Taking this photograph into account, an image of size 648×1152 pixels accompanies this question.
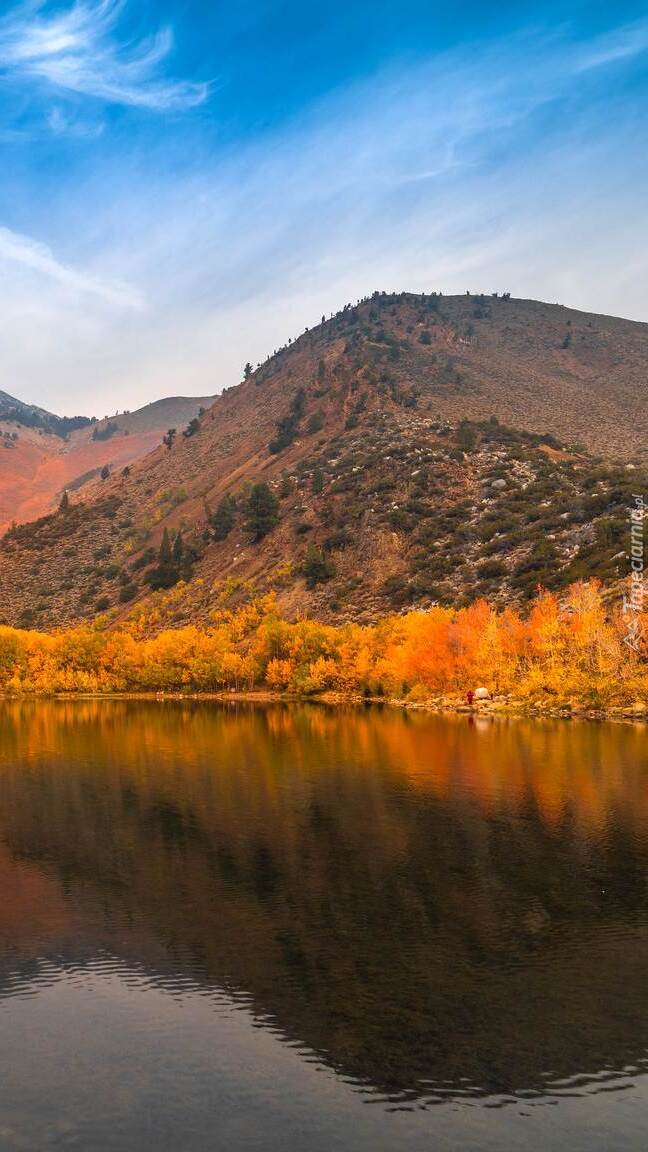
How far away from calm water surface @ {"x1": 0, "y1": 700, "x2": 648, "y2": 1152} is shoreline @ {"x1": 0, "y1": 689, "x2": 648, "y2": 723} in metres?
27.3

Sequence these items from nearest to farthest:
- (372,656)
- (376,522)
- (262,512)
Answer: (372,656), (376,522), (262,512)

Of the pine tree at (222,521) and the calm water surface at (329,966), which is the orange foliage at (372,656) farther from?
the calm water surface at (329,966)

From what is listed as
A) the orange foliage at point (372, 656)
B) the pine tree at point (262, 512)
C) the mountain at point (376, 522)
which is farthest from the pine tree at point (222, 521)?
the orange foliage at point (372, 656)

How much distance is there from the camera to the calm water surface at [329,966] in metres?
14.1

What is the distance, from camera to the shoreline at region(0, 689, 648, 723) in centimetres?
6931

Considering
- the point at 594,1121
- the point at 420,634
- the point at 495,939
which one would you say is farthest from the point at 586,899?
the point at 420,634

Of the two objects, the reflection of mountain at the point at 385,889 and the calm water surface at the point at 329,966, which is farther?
the reflection of mountain at the point at 385,889

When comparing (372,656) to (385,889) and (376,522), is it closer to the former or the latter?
(376,522)

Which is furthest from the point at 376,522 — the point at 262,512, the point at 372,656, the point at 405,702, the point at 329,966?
the point at 329,966

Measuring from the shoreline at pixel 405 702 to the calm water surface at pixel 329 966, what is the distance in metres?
27.3

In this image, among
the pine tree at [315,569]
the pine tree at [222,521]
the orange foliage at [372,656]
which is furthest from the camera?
the pine tree at [222,521]

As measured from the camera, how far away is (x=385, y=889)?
25672 millimetres

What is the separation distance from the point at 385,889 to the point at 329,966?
6.02 m

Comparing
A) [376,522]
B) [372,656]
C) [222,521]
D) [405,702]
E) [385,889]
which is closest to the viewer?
[385,889]
